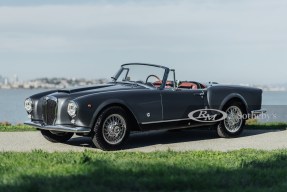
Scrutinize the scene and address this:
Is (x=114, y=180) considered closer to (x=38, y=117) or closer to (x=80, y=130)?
(x=80, y=130)

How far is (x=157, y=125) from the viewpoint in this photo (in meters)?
10.8

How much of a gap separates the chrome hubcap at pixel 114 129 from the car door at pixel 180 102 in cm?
106

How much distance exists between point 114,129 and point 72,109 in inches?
33.0

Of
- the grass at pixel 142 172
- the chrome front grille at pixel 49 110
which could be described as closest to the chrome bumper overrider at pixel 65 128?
the chrome front grille at pixel 49 110

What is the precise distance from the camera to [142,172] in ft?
22.7

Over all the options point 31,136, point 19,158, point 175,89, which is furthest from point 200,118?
point 19,158

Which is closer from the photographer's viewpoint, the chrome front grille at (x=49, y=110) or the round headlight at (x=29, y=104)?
the chrome front grille at (x=49, y=110)

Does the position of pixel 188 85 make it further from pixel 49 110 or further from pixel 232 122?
pixel 49 110

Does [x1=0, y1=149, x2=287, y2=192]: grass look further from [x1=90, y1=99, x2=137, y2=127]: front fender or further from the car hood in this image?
the car hood

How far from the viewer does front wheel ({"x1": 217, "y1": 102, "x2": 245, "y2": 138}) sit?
1205cm

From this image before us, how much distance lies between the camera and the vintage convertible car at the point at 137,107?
389 inches

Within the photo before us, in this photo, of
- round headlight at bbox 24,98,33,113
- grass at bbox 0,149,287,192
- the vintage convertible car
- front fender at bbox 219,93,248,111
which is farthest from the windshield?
grass at bbox 0,149,287,192

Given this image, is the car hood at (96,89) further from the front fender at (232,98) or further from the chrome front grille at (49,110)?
the front fender at (232,98)

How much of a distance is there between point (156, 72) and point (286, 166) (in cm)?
437
